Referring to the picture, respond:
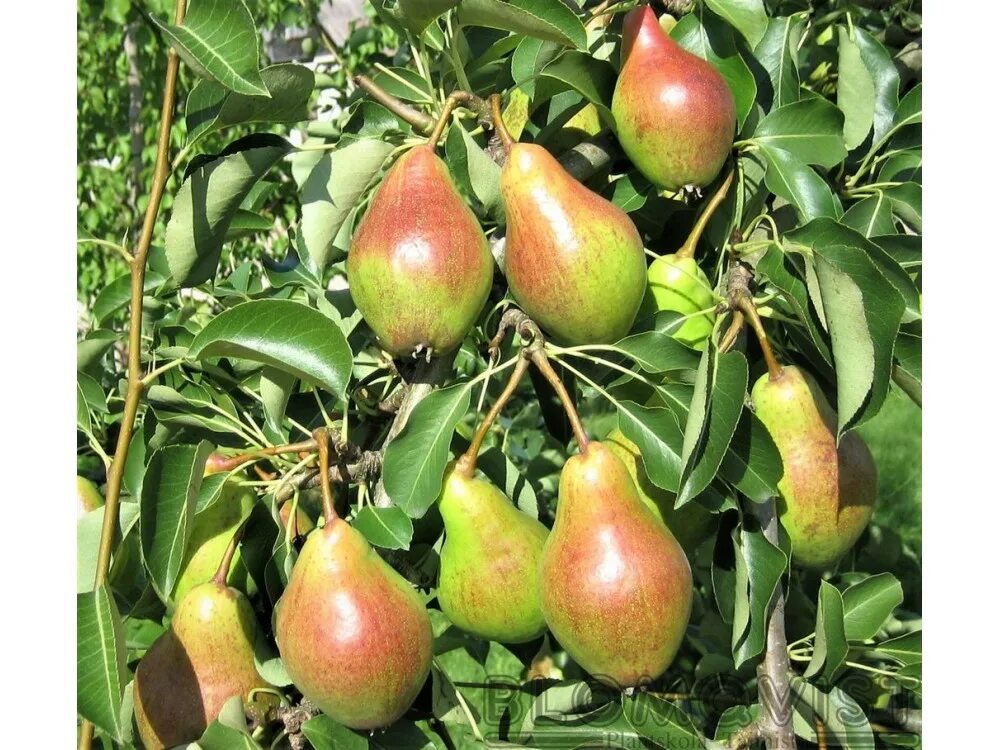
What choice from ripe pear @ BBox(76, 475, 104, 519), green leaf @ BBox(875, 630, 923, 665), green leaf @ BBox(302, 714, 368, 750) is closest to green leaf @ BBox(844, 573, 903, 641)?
green leaf @ BBox(875, 630, 923, 665)

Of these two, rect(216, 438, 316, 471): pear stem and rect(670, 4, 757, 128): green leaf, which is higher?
rect(670, 4, 757, 128): green leaf

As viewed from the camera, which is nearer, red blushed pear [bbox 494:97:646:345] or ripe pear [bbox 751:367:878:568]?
red blushed pear [bbox 494:97:646:345]

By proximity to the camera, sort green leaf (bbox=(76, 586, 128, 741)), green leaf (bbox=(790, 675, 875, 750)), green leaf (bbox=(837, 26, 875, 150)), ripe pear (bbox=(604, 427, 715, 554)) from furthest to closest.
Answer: green leaf (bbox=(837, 26, 875, 150)), green leaf (bbox=(790, 675, 875, 750)), ripe pear (bbox=(604, 427, 715, 554)), green leaf (bbox=(76, 586, 128, 741))

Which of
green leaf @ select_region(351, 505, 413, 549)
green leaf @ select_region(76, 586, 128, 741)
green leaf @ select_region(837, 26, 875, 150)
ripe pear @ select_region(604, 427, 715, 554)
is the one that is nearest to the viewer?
green leaf @ select_region(76, 586, 128, 741)

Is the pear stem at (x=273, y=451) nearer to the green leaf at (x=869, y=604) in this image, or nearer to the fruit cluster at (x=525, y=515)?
the fruit cluster at (x=525, y=515)

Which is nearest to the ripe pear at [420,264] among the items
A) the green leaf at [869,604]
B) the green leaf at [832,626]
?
the green leaf at [832,626]

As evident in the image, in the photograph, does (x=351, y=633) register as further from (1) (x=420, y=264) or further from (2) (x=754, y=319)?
(2) (x=754, y=319)

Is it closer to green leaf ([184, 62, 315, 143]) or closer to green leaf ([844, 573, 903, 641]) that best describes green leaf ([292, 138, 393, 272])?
green leaf ([184, 62, 315, 143])

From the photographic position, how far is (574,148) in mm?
1105

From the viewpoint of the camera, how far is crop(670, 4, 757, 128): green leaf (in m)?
Answer: 1.11

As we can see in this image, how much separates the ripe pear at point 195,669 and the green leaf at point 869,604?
64cm

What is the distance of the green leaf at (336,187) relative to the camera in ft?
3.26

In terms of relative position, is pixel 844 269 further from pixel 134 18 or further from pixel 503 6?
pixel 134 18

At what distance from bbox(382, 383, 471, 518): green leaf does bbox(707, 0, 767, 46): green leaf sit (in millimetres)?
487
